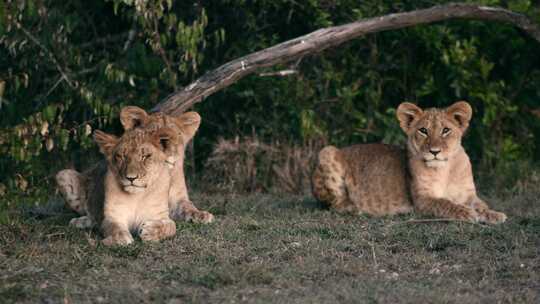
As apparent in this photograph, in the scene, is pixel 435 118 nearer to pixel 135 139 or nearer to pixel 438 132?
pixel 438 132

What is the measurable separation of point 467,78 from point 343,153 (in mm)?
2282

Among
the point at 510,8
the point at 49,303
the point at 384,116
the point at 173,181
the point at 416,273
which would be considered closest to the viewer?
the point at 49,303

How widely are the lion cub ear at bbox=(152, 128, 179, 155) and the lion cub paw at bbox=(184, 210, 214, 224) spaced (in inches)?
28.6

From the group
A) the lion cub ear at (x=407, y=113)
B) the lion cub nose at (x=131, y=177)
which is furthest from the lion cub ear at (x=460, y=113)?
the lion cub nose at (x=131, y=177)

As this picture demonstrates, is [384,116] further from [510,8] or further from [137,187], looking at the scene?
[137,187]

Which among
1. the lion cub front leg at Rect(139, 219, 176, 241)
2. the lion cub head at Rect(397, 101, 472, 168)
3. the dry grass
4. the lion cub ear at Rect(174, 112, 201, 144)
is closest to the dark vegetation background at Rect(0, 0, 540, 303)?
the dry grass

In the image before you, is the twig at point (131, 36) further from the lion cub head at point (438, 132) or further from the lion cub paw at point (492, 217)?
the lion cub paw at point (492, 217)

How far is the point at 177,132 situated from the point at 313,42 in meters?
1.94

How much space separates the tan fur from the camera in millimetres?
6859

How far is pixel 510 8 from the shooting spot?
9.41 m

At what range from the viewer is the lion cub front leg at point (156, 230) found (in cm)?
630

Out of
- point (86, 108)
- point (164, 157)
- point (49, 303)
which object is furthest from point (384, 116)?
point (49, 303)

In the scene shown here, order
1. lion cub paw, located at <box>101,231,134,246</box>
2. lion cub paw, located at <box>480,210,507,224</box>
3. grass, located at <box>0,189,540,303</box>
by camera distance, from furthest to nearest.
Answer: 1. lion cub paw, located at <box>480,210,507,224</box>
2. lion cub paw, located at <box>101,231,134,246</box>
3. grass, located at <box>0,189,540,303</box>

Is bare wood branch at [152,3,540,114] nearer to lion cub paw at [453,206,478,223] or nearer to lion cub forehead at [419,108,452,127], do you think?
lion cub forehead at [419,108,452,127]
